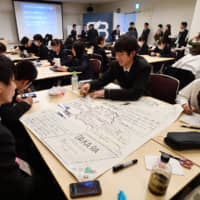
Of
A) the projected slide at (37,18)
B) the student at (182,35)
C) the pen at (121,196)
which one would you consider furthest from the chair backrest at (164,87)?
the projected slide at (37,18)

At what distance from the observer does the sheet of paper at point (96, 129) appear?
A: 793 millimetres

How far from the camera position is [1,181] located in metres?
0.64

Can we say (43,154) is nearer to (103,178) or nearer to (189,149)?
(103,178)

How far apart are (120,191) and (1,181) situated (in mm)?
477

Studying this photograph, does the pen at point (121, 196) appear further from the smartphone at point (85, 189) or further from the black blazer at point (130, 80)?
A: the black blazer at point (130, 80)

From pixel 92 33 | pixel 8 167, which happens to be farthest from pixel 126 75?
pixel 92 33

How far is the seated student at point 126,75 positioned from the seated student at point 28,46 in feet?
11.9

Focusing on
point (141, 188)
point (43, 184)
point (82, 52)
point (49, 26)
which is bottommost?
point (43, 184)

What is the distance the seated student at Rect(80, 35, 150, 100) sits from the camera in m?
1.45

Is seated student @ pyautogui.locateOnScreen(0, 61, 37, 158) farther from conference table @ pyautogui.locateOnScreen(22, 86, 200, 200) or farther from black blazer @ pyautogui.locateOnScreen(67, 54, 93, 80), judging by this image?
black blazer @ pyautogui.locateOnScreen(67, 54, 93, 80)

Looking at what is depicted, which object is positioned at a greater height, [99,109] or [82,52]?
[82,52]

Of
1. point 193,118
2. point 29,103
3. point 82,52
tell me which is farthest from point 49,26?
point 193,118

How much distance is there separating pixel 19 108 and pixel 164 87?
1.49 m

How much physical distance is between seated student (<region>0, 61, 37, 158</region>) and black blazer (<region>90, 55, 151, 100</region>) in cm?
60
